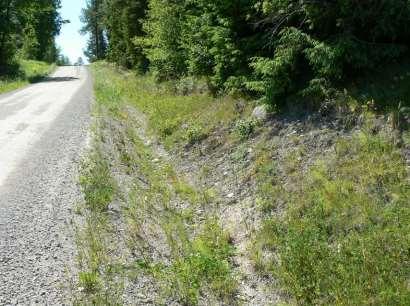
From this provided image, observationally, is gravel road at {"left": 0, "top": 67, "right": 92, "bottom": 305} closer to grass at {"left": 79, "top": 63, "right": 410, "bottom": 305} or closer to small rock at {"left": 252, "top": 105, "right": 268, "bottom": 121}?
grass at {"left": 79, "top": 63, "right": 410, "bottom": 305}

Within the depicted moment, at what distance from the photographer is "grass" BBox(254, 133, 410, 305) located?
5488 mm

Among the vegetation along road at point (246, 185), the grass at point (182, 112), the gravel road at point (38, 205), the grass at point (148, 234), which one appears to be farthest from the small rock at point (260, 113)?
the gravel road at point (38, 205)

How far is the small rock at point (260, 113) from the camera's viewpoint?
10.6 m

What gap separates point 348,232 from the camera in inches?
253

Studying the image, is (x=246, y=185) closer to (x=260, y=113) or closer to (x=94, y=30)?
(x=260, y=113)

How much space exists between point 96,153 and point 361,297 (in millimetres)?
7896

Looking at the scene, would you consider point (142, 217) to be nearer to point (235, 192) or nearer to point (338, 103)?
point (235, 192)

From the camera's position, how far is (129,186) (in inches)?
382

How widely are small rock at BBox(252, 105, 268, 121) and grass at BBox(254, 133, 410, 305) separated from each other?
288 centimetres

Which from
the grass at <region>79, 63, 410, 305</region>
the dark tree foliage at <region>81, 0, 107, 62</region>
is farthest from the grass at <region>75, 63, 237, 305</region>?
the dark tree foliage at <region>81, 0, 107, 62</region>

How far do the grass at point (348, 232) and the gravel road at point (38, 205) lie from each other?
2.77 metres

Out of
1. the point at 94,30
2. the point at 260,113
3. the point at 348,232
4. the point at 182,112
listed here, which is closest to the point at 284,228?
the point at 348,232

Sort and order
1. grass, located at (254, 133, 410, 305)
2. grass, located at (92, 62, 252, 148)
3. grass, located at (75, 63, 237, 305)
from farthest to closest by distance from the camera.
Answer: grass, located at (92, 62, 252, 148), grass, located at (75, 63, 237, 305), grass, located at (254, 133, 410, 305)

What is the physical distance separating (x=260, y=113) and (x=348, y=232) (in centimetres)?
492
